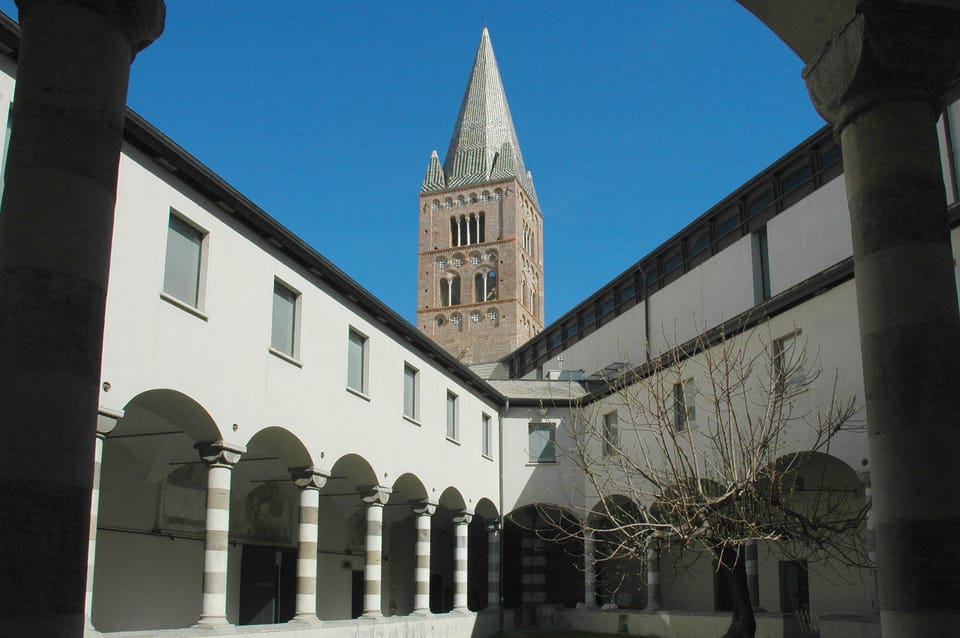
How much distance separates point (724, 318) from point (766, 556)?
6.38 m

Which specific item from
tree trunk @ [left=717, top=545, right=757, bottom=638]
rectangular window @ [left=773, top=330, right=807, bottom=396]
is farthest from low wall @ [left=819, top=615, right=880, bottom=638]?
rectangular window @ [left=773, top=330, right=807, bottom=396]

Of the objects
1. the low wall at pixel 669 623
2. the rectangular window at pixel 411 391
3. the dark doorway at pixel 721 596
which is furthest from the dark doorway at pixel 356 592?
the dark doorway at pixel 721 596

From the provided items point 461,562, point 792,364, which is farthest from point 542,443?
point 792,364

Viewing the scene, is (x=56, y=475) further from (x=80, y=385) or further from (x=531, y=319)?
(x=531, y=319)

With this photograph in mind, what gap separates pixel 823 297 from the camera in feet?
62.8

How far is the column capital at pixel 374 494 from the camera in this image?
71.9 feet

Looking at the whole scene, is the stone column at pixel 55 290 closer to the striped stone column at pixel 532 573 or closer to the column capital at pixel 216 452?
the column capital at pixel 216 452

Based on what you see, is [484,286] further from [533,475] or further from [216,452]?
[216,452]

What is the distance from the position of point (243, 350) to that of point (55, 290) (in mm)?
12378

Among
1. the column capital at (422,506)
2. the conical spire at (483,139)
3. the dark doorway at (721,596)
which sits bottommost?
the dark doorway at (721,596)

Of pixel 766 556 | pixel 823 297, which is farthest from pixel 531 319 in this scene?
pixel 823 297

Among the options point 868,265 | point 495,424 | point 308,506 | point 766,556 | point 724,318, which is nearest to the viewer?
point 868,265

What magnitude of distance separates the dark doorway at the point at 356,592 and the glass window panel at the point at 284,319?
11.8m

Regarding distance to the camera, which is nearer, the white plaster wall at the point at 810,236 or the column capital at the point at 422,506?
the white plaster wall at the point at 810,236
